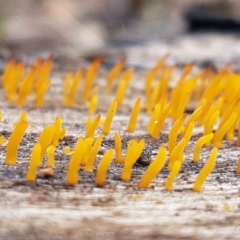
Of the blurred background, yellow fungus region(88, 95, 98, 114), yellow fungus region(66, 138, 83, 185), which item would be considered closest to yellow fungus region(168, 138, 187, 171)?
yellow fungus region(66, 138, 83, 185)

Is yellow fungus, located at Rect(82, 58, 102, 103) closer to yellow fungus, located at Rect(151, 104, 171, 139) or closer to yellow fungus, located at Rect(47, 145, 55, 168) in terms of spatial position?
yellow fungus, located at Rect(151, 104, 171, 139)

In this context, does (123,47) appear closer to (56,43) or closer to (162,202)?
(162,202)

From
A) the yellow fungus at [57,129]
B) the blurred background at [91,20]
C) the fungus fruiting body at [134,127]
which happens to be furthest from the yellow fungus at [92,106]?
the blurred background at [91,20]

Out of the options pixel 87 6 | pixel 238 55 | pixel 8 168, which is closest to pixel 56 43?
pixel 87 6

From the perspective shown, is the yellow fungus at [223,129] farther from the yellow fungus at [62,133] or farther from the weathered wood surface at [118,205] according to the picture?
the yellow fungus at [62,133]

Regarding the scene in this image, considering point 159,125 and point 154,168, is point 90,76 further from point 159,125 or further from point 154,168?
point 154,168
